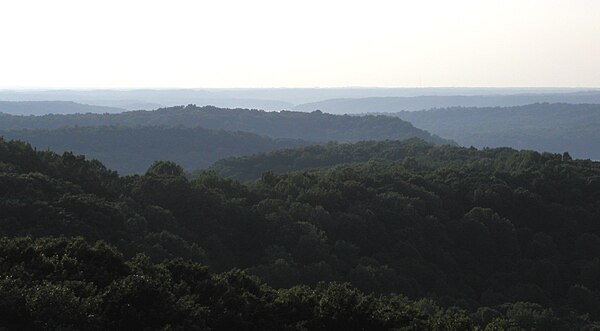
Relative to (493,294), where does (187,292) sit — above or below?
above

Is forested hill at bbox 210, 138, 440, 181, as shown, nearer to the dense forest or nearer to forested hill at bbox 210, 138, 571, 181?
forested hill at bbox 210, 138, 571, 181

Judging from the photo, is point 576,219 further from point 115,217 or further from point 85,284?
point 85,284

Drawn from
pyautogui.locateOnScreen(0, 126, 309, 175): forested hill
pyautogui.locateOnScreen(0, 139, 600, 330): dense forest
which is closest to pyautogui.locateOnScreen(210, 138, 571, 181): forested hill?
pyautogui.locateOnScreen(0, 139, 600, 330): dense forest

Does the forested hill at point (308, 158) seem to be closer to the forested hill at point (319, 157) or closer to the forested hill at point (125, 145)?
the forested hill at point (319, 157)

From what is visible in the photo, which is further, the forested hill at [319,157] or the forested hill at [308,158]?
the forested hill at [308,158]

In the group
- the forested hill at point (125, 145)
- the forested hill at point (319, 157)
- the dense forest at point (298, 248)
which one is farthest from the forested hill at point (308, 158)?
the dense forest at point (298, 248)

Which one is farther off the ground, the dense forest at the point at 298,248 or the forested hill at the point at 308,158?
the dense forest at the point at 298,248

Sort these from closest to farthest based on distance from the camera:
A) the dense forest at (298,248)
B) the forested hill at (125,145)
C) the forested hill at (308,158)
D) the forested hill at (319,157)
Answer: the dense forest at (298,248), the forested hill at (319,157), the forested hill at (308,158), the forested hill at (125,145)

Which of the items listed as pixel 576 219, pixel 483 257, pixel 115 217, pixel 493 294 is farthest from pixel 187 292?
pixel 576 219

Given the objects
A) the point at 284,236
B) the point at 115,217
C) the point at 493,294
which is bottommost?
the point at 493,294
